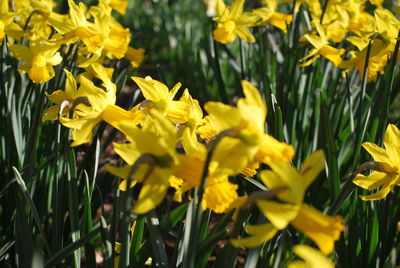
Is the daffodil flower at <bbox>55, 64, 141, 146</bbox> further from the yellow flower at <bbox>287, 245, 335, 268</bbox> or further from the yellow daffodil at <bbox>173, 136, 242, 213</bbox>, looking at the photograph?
the yellow flower at <bbox>287, 245, 335, 268</bbox>

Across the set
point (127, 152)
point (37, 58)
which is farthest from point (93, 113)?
point (37, 58)

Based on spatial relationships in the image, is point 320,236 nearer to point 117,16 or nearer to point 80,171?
point 80,171

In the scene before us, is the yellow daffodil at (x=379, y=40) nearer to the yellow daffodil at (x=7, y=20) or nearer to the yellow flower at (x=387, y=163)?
the yellow flower at (x=387, y=163)

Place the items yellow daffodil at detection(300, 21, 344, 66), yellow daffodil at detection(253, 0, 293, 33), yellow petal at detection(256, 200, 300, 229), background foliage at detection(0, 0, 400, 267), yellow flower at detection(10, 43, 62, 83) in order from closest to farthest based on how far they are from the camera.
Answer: yellow petal at detection(256, 200, 300, 229)
background foliage at detection(0, 0, 400, 267)
yellow flower at detection(10, 43, 62, 83)
yellow daffodil at detection(300, 21, 344, 66)
yellow daffodil at detection(253, 0, 293, 33)

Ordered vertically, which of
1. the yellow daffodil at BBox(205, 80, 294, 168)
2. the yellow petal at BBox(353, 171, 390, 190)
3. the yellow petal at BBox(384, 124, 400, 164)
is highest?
the yellow daffodil at BBox(205, 80, 294, 168)

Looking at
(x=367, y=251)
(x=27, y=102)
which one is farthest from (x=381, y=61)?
(x=27, y=102)

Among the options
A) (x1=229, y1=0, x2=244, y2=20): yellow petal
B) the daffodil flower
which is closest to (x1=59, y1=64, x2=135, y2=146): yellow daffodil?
the daffodil flower

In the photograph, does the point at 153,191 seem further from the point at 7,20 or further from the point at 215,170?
the point at 7,20

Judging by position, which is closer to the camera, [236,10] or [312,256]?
[312,256]
